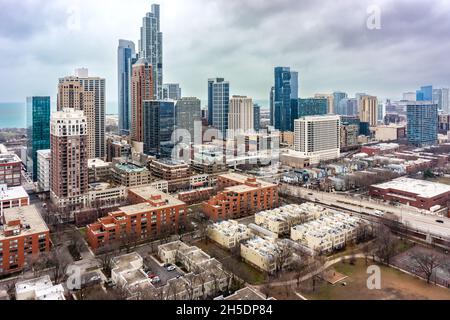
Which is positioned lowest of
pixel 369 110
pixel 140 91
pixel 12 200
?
pixel 12 200

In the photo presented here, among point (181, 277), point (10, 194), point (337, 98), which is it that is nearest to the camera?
point (181, 277)

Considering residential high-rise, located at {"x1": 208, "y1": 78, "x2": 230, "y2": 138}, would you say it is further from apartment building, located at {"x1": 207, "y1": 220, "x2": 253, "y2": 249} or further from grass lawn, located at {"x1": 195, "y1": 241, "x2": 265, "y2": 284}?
grass lawn, located at {"x1": 195, "y1": 241, "x2": 265, "y2": 284}

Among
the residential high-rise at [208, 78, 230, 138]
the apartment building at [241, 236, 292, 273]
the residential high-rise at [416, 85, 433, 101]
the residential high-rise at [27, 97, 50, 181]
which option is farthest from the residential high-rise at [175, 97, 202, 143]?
the residential high-rise at [416, 85, 433, 101]

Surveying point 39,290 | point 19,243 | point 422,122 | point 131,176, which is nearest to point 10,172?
point 131,176

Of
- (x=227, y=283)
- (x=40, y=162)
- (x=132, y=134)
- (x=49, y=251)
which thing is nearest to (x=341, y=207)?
(x=227, y=283)

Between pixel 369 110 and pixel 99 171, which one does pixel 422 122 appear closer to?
pixel 369 110

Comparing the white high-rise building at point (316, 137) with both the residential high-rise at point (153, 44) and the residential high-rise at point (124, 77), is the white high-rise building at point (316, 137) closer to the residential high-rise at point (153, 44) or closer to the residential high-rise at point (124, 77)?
the residential high-rise at point (124, 77)
